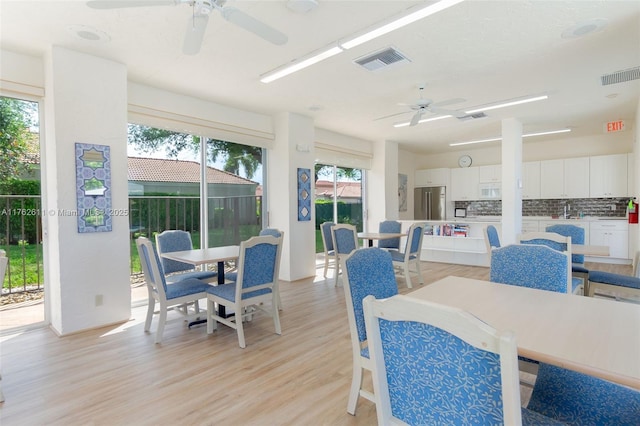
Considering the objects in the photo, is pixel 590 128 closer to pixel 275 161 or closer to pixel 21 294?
pixel 275 161

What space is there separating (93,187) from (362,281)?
302cm

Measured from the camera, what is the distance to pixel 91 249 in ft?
11.1

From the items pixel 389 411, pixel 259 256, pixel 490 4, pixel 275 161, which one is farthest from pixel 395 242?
pixel 389 411

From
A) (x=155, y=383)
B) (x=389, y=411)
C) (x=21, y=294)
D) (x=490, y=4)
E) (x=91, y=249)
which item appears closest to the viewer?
(x=389, y=411)

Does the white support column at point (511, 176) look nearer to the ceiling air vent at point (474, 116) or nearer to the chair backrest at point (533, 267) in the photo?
the ceiling air vent at point (474, 116)

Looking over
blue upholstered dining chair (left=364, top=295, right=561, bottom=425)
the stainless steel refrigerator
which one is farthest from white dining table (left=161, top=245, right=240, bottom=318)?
the stainless steel refrigerator

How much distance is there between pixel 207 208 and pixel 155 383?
9.64 ft

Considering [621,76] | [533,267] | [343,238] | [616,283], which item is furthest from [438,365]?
[621,76]

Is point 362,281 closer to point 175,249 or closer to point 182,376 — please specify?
point 182,376

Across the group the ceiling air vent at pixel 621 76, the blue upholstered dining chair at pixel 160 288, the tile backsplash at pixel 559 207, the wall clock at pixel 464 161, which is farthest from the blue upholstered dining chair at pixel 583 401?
the wall clock at pixel 464 161

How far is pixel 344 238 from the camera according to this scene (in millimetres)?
5094

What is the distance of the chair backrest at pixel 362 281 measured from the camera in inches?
70.2

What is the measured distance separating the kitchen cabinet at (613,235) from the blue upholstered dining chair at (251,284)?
7.03 m

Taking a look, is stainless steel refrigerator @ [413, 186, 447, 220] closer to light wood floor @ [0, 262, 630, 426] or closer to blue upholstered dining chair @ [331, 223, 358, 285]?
blue upholstered dining chair @ [331, 223, 358, 285]
